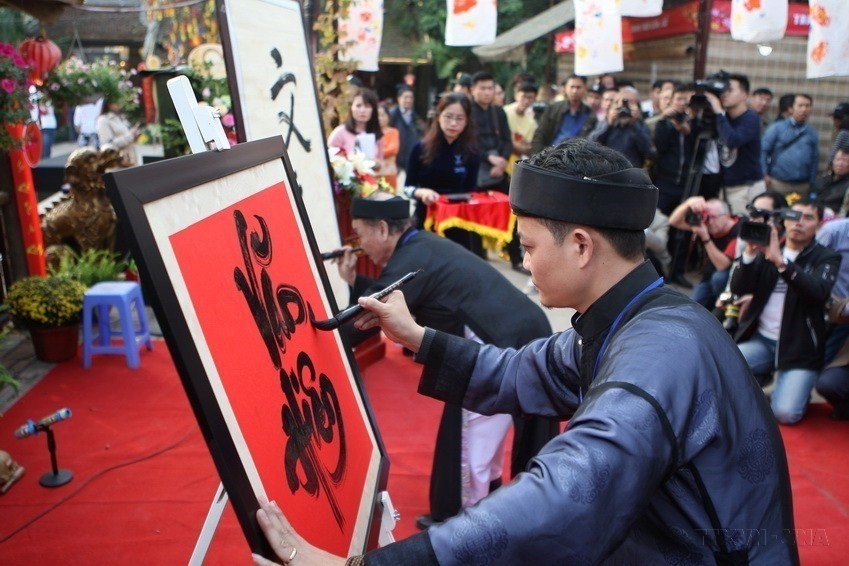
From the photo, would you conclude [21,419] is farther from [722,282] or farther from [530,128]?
[530,128]

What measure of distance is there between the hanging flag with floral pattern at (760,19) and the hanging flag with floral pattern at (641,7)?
0.78m

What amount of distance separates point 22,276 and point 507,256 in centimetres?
398

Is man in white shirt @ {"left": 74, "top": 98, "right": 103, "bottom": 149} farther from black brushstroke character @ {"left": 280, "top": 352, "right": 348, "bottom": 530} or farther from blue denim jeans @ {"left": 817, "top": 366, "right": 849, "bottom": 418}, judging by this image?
black brushstroke character @ {"left": 280, "top": 352, "right": 348, "bottom": 530}

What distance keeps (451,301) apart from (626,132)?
3.86 m

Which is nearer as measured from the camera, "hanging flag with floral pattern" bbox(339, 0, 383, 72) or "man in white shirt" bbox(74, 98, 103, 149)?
"hanging flag with floral pattern" bbox(339, 0, 383, 72)

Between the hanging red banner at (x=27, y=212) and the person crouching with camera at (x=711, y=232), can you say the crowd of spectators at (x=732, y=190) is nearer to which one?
the person crouching with camera at (x=711, y=232)

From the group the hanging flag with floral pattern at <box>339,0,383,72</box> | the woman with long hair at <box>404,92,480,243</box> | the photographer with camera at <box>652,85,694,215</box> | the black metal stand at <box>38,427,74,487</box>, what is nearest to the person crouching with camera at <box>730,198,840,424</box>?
the woman with long hair at <box>404,92,480,243</box>

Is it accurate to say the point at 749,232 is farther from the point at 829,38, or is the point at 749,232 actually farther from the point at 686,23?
the point at 686,23

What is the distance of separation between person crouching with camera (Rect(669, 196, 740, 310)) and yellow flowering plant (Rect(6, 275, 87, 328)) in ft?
13.0

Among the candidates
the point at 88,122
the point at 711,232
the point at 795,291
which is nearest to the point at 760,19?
the point at 711,232

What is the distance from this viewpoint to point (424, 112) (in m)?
19.6

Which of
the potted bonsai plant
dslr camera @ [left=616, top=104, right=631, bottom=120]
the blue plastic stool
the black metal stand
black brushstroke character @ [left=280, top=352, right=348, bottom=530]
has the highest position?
dslr camera @ [left=616, top=104, right=631, bottom=120]

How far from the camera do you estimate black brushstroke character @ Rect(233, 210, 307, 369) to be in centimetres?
134

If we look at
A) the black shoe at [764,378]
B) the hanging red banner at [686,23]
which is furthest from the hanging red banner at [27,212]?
the hanging red banner at [686,23]
